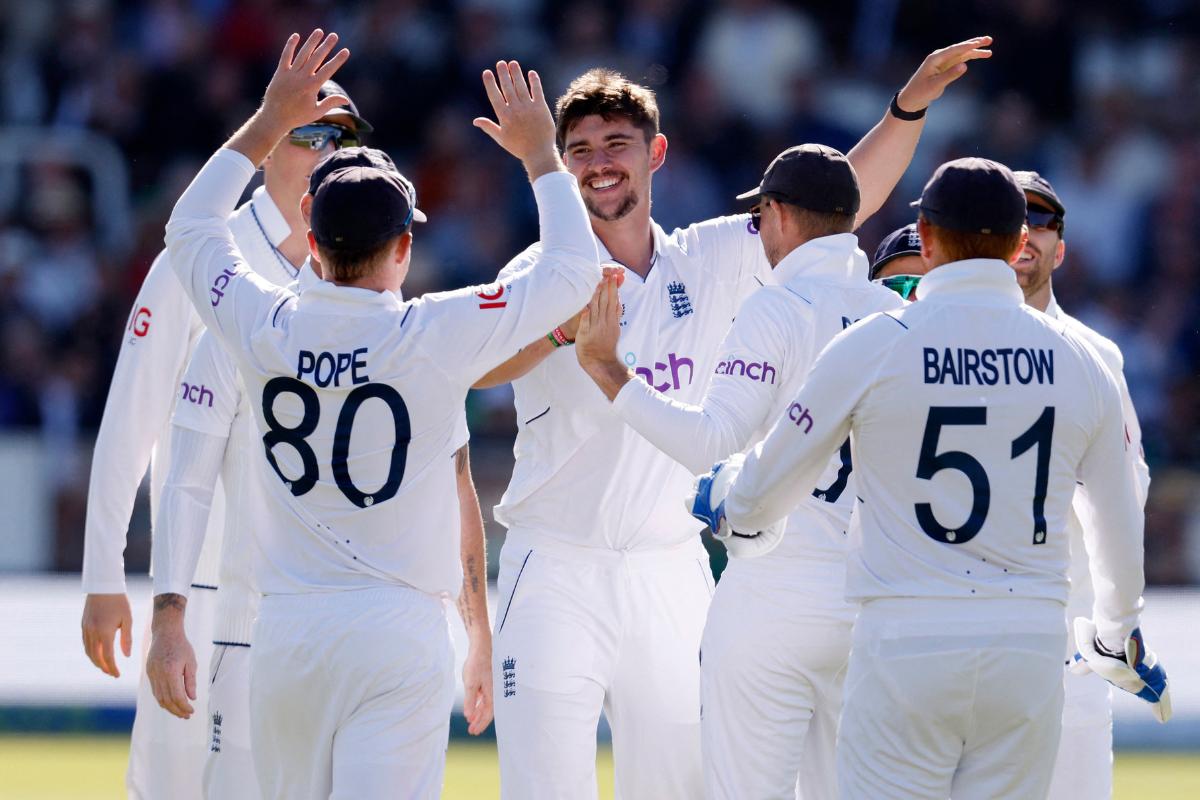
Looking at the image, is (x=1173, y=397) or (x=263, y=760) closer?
(x=263, y=760)

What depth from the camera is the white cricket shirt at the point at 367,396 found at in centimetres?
435

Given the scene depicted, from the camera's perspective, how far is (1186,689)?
9664 mm

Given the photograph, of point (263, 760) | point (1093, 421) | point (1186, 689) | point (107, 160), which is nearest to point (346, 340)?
point (263, 760)

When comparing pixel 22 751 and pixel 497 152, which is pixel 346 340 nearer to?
pixel 22 751

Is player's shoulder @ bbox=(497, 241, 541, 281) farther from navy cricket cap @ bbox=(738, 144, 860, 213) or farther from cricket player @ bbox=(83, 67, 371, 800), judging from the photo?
cricket player @ bbox=(83, 67, 371, 800)

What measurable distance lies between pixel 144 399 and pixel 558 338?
1376mm

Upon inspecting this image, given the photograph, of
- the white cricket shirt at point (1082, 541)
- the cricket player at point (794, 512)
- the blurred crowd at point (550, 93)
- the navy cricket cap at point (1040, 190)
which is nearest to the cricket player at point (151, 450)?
the cricket player at point (794, 512)

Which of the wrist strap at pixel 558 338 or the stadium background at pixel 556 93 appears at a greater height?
the stadium background at pixel 556 93

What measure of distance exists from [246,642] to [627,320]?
4.92 feet

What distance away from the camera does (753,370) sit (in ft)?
15.3

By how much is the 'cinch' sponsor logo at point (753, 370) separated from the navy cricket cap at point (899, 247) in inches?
55.0

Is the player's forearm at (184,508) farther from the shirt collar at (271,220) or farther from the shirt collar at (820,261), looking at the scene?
the shirt collar at (820,261)

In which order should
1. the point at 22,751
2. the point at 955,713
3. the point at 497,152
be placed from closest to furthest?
the point at 955,713, the point at 22,751, the point at 497,152

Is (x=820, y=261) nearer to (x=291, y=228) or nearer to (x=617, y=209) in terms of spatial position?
(x=617, y=209)
